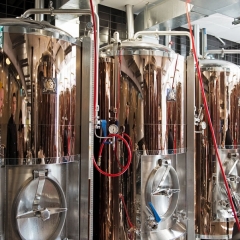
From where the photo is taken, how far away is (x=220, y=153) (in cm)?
316

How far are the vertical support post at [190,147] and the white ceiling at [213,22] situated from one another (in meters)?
0.93

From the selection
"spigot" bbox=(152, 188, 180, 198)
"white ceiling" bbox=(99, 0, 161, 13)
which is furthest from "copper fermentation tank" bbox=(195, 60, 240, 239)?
"white ceiling" bbox=(99, 0, 161, 13)

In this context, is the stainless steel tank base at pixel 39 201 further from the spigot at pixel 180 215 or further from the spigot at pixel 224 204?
the spigot at pixel 224 204

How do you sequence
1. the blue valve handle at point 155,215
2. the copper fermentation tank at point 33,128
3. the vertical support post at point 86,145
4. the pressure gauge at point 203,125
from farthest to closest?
the pressure gauge at point 203,125, the blue valve handle at point 155,215, the vertical support post at point 86,145, the copper fermentation tank at point 33,128

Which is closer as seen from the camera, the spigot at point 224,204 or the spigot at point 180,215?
the spigot at point 180,215

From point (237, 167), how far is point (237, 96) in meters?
0.69

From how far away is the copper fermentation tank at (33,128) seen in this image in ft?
6.41

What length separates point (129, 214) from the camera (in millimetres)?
2557

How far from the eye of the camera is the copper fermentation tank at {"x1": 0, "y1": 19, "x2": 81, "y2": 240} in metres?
1.95

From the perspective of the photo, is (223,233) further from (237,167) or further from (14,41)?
(14,41)

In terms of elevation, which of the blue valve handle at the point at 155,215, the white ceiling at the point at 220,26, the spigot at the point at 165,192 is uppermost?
the white ceiling at the point at 220,26

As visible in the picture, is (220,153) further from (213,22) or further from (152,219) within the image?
(213,22)

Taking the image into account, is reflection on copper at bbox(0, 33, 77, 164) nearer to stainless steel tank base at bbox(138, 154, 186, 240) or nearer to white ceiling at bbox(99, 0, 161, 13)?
stainless steel tank base at bbox(138, 154, 186, 240)

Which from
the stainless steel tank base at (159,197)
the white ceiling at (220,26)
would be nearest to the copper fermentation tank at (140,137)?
the stainless steel tank base at (159,197)
